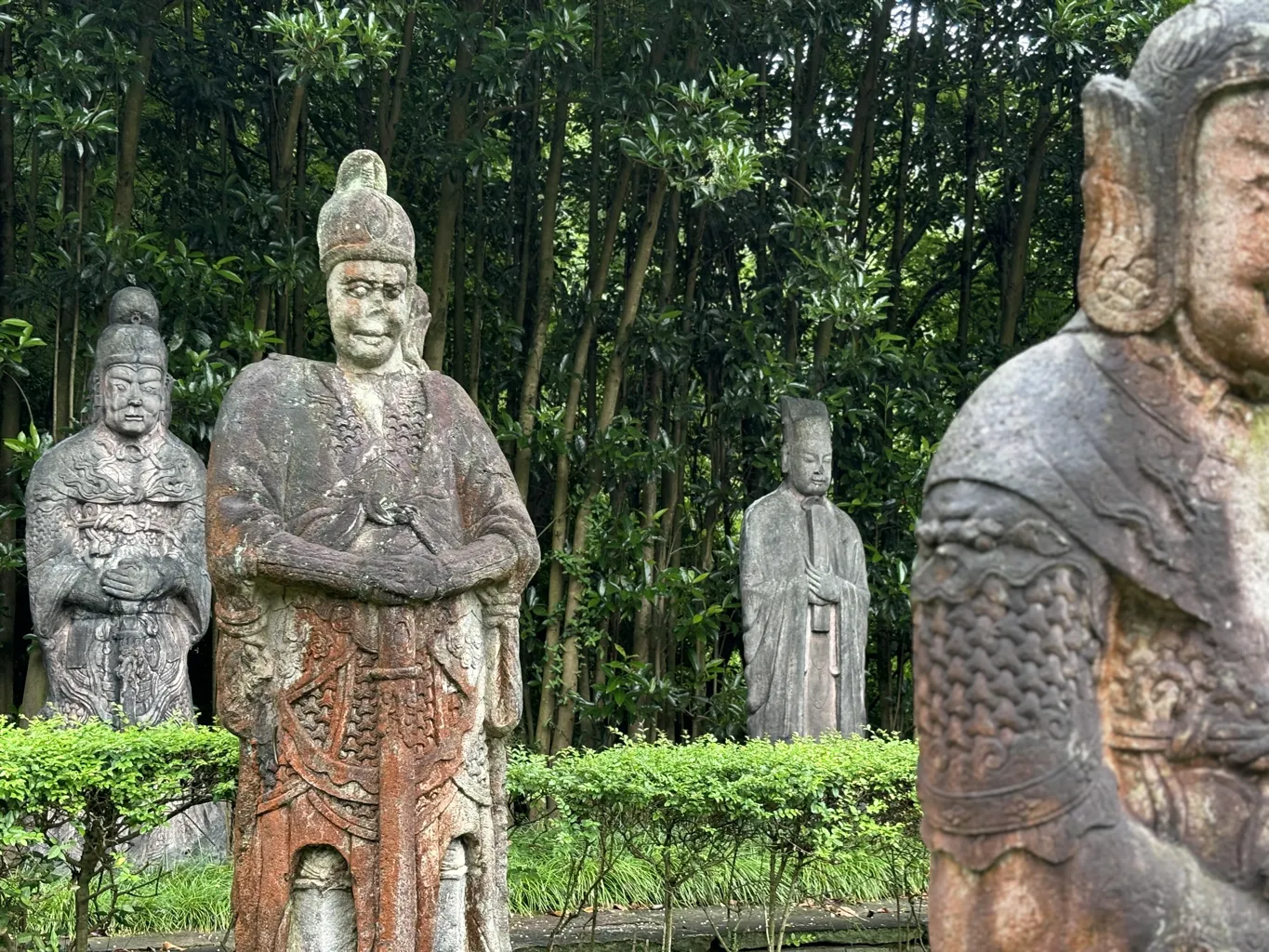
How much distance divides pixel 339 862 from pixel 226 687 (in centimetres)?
65

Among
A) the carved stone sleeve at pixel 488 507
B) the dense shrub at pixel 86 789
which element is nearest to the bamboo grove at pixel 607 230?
the dense shrub at pixel 86 789

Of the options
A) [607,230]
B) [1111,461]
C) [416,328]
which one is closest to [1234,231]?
[1111,461]

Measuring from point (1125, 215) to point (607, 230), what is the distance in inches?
379

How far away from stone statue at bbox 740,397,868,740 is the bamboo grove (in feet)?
2.75

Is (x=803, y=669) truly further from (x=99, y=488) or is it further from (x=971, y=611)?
(x=971, y=611)

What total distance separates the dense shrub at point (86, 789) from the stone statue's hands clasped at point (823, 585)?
4.34 metres

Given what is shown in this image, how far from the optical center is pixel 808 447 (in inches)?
434

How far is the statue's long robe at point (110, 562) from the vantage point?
9523 millimetres

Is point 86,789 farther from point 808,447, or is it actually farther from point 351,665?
point 808,447

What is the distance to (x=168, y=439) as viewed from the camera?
983 cm

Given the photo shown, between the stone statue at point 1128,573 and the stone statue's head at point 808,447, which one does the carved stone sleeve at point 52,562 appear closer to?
the stone statue's head at point 808,447

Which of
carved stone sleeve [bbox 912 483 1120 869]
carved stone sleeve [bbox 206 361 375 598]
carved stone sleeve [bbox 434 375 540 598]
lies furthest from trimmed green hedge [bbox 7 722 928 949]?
carved stone sleeve [bbox 912 483 1120 869]

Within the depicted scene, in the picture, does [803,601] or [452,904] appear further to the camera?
[803,601]

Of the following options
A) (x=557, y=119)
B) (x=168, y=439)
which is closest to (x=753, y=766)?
(x=168, y=439)
